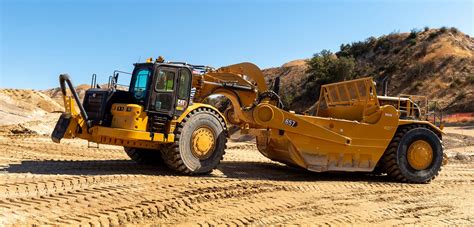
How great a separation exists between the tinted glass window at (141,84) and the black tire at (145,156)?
1691 mm

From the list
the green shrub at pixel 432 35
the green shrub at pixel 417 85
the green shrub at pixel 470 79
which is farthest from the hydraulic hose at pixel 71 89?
the green shrub at pixel 432 35

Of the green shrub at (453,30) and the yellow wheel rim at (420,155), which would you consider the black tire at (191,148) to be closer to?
the yellow wheel rim at (420,155)

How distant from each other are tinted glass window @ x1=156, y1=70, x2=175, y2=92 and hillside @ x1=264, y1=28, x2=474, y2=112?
27.5 m

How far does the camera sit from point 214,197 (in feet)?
22.5

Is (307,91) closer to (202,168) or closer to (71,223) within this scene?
(202,168)

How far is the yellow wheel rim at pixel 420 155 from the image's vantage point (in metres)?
9.88

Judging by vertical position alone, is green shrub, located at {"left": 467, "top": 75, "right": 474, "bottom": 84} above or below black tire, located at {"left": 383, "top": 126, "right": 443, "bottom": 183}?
above

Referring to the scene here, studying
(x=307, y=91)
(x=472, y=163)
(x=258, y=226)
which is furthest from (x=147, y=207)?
(x=307, y=91)

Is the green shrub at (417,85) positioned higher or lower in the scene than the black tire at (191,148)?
higher

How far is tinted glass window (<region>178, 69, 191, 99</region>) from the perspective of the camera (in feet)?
28.6

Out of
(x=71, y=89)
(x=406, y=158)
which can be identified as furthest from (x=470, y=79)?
(x=71, y=89)

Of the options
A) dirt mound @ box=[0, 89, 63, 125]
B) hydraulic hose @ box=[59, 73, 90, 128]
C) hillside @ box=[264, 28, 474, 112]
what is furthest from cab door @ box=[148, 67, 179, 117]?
hillside @ box=[264, 28, 474, 112]

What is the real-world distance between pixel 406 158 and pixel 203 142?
4646 millimetres

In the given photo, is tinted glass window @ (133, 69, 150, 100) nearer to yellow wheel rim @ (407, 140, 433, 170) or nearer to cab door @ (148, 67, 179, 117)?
cab door @ (148, 67, 179, 117)
